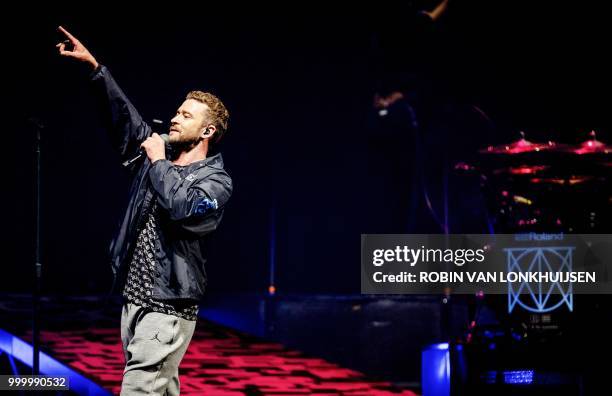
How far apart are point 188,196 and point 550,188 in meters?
2.97

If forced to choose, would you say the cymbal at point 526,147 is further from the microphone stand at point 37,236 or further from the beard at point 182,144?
the microphone stand at point 37,236

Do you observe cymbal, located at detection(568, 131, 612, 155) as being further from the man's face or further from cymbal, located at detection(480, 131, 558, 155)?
the man's face

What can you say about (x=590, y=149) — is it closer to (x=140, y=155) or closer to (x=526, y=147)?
(x=526, y=147)

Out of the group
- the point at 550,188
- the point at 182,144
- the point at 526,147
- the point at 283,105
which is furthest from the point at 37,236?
the point at 283,105

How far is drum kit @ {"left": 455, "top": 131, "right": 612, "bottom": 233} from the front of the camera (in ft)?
16.6

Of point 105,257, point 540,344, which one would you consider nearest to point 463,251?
point 540,344

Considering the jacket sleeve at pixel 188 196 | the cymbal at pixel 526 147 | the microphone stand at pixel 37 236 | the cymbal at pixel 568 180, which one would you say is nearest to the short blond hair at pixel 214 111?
the jacket sleeve at pixel 188 196

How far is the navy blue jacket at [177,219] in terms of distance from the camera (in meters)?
2.86

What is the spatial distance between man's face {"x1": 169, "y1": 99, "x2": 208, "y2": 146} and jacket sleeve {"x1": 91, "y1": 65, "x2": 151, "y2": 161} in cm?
22

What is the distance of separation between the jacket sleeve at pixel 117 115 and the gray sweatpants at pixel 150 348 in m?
0.63

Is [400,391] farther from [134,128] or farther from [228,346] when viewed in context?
[134,128]

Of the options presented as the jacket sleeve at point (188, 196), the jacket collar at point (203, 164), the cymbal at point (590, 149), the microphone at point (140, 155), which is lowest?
the jacket sleeve at point (188, 196)

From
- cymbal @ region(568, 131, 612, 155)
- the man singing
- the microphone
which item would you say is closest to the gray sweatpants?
the man singing

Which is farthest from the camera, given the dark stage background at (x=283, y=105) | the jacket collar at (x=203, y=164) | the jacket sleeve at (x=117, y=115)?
the dark stage background at (x=283, y=105)
